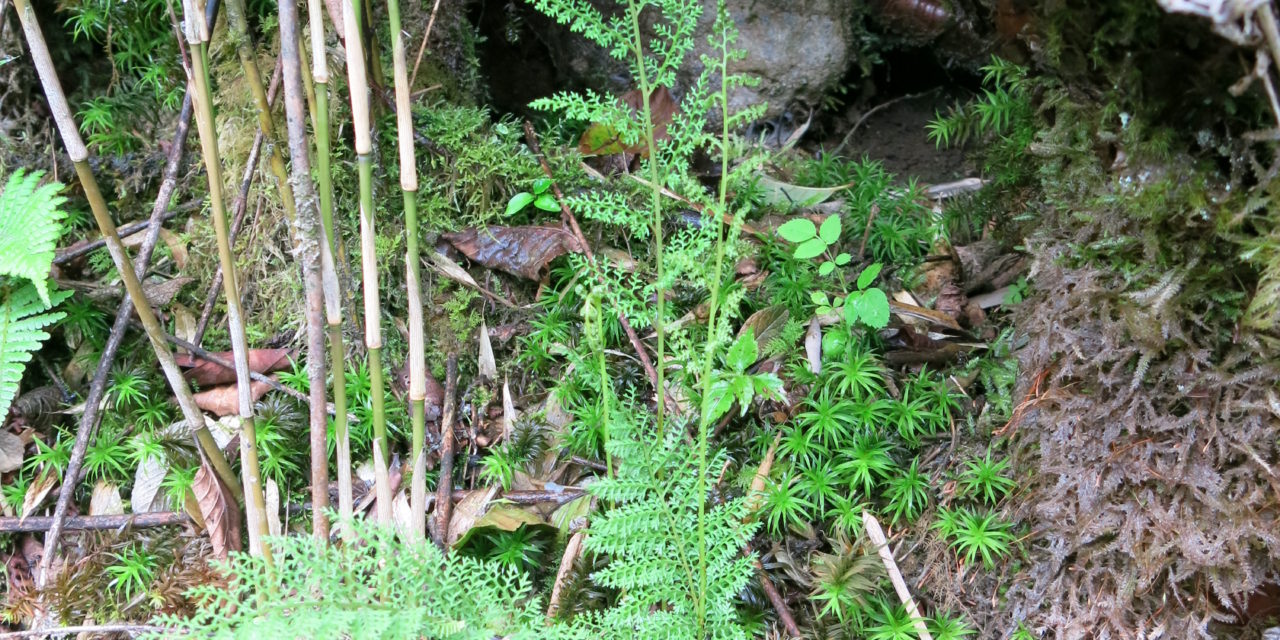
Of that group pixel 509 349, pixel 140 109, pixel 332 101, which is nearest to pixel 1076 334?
pixel 509 349

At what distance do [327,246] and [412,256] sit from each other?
0.66 ft

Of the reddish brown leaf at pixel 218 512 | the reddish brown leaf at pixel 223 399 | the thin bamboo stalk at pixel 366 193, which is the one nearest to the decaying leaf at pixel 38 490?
the reddish brown leaf at pixel 223 399

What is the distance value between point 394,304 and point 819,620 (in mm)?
1728

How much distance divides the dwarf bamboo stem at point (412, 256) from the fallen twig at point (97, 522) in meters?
0.93

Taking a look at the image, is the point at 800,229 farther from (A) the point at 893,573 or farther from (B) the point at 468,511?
(B) the point at 468,511

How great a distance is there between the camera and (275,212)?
3.02 m

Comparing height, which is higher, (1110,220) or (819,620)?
(1110,220)

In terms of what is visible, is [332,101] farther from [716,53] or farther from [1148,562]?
[1148,562]

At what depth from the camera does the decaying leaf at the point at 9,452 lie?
110 inches

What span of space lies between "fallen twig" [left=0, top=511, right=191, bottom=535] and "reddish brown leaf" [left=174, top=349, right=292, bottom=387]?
0.46 meters

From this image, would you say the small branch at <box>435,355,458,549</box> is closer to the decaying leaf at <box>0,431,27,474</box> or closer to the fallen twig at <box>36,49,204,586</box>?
the fallen twig at <box>36,49,204,586</box>

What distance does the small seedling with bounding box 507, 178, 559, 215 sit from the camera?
292 centimetres

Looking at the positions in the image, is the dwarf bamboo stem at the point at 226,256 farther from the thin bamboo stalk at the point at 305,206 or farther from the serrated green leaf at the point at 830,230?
the serrated green leaf at the point at 830,230

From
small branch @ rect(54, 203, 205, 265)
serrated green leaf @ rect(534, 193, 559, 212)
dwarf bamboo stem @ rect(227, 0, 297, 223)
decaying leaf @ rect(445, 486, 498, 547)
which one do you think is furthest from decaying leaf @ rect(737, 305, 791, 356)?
small branch @ rect(54, 203, 205, 265)
